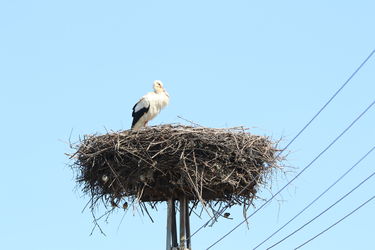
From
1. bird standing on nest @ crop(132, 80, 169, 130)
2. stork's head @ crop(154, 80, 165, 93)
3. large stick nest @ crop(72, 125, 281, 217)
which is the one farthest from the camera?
stork's head @ crop(154, 80, 165, 93)

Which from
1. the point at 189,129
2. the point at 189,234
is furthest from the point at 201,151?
the point at 189,234

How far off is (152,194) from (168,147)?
106cm

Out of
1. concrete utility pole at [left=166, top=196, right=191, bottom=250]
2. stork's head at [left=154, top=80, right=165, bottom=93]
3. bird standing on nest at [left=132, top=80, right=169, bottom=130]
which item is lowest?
concrete utility pole at [left=166, top=196, right=191, bottom=250]

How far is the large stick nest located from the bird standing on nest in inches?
103

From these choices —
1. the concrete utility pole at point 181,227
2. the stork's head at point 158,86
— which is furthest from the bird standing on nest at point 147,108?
the concrete utility pole at point 181,227

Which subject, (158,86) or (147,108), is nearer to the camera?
(147,108)

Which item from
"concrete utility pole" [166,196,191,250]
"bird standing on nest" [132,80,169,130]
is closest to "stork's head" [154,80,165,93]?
"bird standing on nest" [132,80,169,130]

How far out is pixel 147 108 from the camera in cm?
1767

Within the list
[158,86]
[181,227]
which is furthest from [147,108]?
[181,227]

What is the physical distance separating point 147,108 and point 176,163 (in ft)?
10.9

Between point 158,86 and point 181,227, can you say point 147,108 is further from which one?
point 181,227

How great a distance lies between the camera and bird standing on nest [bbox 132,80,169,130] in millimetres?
17672

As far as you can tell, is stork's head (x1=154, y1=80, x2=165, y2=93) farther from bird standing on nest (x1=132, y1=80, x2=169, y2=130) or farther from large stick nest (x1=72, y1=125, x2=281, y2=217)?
large stick nest (x1=72, y1=125, x2=281, y2=217)

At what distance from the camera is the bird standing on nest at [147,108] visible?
17672 millimetres
